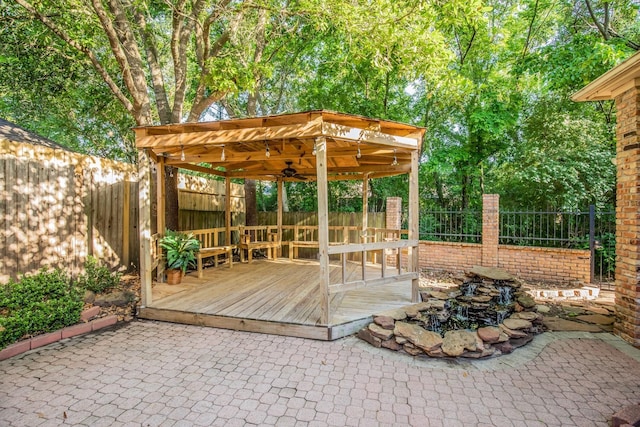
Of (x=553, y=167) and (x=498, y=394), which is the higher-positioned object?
(x=553, y=167)

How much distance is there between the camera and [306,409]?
2.35 meters

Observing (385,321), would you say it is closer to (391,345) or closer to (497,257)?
(391,345)

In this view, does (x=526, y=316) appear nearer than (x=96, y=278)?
Yes

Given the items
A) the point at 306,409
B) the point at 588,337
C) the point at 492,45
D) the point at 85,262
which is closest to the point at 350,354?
the point at 306,409

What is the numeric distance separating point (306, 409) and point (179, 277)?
381cm

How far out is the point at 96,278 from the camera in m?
4.74

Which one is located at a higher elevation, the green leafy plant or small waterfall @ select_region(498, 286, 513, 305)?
the green leafy plant

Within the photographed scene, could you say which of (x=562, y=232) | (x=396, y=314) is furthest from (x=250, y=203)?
(x=562, y=232)

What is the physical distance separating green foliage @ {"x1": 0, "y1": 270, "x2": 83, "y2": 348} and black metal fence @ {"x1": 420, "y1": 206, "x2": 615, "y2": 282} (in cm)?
733

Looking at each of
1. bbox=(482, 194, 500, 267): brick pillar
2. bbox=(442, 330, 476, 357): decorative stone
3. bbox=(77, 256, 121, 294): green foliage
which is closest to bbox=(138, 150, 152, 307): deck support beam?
bbox=(77, 256, 121, 294): green foliage

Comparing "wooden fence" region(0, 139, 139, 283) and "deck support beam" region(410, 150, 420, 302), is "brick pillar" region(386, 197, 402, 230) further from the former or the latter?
"wooden fence" region(0, 139, 139, 283)

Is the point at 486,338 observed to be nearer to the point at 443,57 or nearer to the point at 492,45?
the point at 443,57

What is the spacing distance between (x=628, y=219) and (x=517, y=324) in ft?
5.81

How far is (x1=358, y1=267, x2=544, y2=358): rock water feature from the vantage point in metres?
3.26
